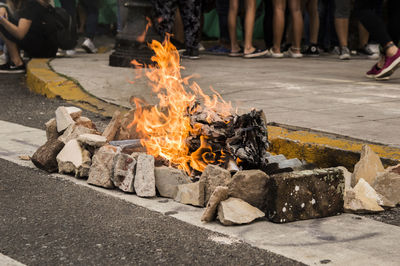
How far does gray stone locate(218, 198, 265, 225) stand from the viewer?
329 centimetres

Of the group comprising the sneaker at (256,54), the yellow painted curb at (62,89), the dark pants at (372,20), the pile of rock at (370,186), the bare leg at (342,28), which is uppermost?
the dark pants at (372,20)

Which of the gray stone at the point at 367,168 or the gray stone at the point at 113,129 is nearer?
the gray stone at the point at 367,168

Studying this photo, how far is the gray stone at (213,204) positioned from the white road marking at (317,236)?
35 mm

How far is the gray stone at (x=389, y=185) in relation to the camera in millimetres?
3678

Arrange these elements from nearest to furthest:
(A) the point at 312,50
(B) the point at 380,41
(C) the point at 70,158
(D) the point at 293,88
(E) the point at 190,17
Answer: (C) the point at 70,158
(D) the point at 293,88
(B) the point at 380,41
(E) the point at 190,17
(A) the point at 312,50

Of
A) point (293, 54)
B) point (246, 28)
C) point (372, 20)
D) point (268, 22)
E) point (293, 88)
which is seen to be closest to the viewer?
point (293, 88)

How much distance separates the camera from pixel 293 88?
6.81m

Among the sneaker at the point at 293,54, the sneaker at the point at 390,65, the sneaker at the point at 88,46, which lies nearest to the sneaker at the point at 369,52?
the sneaker at the point at 293,54

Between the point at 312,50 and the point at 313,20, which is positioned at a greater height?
the point at 313,20

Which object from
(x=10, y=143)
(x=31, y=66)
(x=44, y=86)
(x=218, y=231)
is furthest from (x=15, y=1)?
(x=218, y=231)

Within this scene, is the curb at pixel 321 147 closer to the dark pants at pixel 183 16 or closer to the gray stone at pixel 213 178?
the gray stone at pixel 213 178

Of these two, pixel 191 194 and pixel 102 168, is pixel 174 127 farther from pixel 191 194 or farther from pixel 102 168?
pixel 191 194

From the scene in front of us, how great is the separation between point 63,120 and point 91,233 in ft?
5.83

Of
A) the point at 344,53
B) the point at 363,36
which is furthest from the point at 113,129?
the point at 363,36
